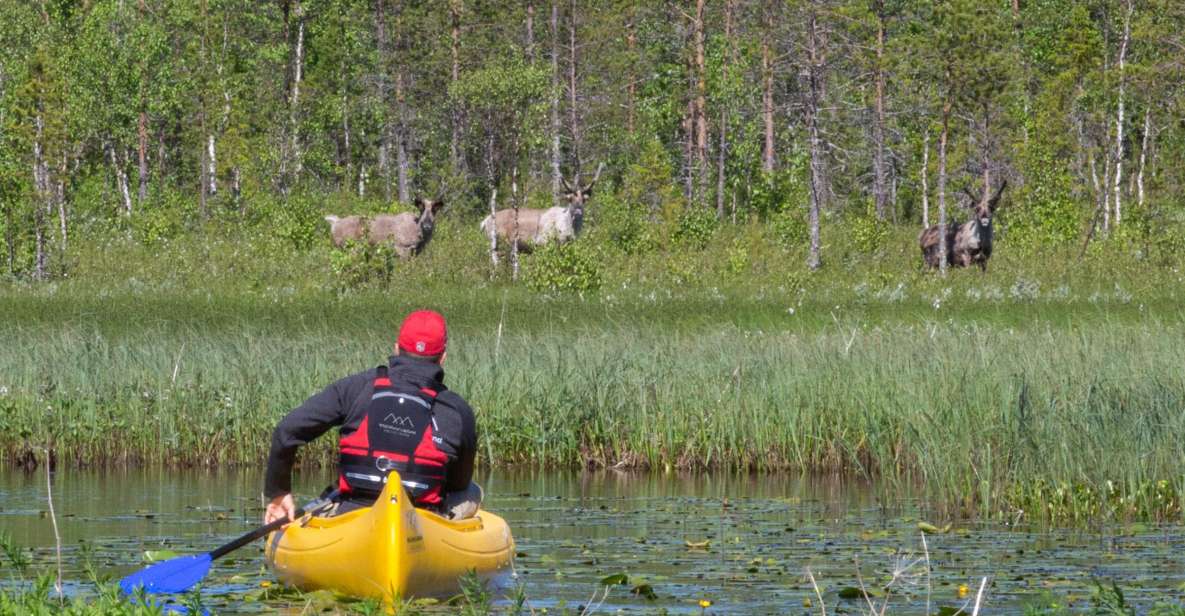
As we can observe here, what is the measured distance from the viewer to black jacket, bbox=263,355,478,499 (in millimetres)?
9586

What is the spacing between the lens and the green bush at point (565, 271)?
3030cm

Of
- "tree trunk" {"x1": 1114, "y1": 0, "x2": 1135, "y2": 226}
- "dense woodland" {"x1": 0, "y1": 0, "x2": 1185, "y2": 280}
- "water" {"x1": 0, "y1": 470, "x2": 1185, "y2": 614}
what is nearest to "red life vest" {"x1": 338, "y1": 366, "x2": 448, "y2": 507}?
"water" {"x1": 0, "y1": 470, "x2": 1185, "y2": 614}

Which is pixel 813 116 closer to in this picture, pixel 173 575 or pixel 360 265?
pixel 360 265

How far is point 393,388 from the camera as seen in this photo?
9531 millimetres

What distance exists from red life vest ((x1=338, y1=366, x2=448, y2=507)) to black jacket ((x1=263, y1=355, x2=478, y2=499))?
0.05m

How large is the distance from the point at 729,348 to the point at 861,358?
1807 millimetres

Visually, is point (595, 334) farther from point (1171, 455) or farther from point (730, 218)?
point (730, 218)

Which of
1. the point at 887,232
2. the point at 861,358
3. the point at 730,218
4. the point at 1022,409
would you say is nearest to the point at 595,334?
the point at 861,358

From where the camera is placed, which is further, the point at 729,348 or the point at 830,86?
the point at 830,86

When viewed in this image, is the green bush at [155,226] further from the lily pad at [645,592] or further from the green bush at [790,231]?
the lily pad at [645,592]

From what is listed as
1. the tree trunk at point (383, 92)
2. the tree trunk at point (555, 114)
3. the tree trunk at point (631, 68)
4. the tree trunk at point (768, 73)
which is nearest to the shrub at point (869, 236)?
the tree trunk at point (768, 73)

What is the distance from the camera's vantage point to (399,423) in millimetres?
9523

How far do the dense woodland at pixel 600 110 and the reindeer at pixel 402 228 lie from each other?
1.83 m

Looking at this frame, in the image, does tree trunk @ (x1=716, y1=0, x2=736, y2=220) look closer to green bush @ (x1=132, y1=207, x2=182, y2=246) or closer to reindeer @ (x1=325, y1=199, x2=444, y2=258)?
reindeer @ (x1=325, y1=199, x2=444, y2=258)
